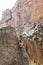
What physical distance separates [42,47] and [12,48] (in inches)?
46.8

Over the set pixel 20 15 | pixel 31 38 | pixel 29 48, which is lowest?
pixel 20 15

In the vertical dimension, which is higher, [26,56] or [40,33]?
[40,33]

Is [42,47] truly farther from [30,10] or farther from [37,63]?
[30,10]

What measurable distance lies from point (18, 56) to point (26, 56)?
0.81 feet

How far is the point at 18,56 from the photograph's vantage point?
5.05 meters

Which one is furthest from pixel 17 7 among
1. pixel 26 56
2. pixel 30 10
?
pixel 26 56

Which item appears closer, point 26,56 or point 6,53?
point 6,53

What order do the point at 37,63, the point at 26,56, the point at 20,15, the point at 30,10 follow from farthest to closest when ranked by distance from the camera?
the point at 20,15
the point at 30,10
the point at 26,56
the point at 37,63

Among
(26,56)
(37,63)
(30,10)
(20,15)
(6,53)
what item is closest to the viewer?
(37,63)

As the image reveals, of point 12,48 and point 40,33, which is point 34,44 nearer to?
point 40,33

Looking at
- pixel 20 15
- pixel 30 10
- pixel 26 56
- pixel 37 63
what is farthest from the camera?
pixel 20 15

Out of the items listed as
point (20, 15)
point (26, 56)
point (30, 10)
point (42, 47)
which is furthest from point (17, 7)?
point (42, 47)

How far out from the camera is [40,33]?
4.08 m

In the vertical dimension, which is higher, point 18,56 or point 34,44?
point 34,44
